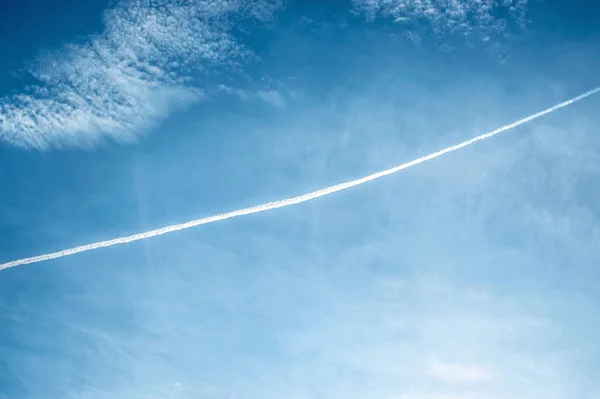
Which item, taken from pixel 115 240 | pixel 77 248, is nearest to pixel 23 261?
pixel 77 248

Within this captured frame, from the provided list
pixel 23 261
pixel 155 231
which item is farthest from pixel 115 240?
pixel 23 261

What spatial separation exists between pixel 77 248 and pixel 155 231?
578 inches

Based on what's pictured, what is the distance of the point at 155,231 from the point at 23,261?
2522 cm

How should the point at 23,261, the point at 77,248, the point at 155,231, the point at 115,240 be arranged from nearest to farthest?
1. the point at 155,231
2. the point at 115,240
3. the point at 77,248
4. the point at 23,261

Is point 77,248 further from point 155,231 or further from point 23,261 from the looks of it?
point 155,231

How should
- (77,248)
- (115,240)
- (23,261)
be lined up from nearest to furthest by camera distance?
1. (115,240)
2. (77,248)
3. (23,261)

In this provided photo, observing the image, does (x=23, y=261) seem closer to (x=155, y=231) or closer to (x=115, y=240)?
(x=115, y=240)

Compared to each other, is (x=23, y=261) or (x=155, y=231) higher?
(x=23, y=261)

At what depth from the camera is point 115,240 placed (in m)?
37.2

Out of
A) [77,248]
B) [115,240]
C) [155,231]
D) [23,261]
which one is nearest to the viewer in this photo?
[155,231]

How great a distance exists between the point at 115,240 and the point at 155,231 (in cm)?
654

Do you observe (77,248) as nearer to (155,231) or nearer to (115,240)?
(115,240)

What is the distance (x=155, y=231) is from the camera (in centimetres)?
3394

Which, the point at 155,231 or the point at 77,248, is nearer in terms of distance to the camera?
the point at 155,231
